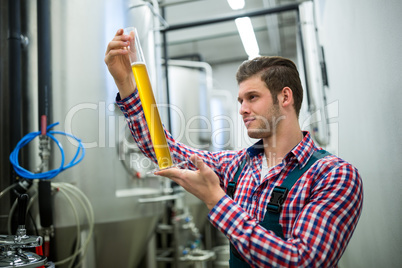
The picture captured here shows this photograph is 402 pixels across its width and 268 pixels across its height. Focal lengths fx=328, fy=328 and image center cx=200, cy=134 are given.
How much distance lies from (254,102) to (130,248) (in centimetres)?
117

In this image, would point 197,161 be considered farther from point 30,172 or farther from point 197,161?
point 30,172

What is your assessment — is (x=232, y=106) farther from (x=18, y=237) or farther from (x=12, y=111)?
(x=18, y=237)

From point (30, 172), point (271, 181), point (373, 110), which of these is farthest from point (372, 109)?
point (30, 172)

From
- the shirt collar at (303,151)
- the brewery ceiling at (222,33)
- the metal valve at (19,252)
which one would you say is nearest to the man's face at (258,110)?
the shirt collar at (303,151)

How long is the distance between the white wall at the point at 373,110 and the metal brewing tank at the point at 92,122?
1097 millimetres

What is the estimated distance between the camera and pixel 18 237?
0.98m

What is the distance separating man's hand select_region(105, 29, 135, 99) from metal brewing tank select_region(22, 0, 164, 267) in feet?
1.99

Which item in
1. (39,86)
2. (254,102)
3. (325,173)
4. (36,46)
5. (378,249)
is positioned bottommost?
(378,249)

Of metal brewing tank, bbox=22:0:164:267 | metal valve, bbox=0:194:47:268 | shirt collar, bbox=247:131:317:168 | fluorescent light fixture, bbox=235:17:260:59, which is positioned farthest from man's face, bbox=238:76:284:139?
fluorescent light fixture, bbox=235:17:260:59

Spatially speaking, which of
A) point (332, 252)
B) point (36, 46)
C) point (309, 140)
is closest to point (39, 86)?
point (36, 46)

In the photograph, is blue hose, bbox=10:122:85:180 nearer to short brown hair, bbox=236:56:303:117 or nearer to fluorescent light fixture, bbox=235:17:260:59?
short brown hair, bbox=236:56:303:117

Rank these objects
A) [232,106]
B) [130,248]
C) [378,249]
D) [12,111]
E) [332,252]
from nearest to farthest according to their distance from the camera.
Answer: [332,252] < [378,249] < [12,111] < [130,248] < [232,106]

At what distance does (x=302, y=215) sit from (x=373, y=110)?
515 millimetres

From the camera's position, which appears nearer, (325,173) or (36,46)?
(325,173)
